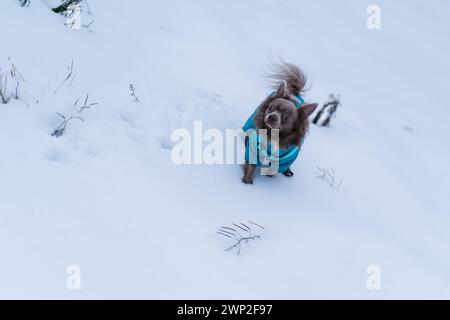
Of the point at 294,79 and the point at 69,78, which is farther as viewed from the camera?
the point at 294,79

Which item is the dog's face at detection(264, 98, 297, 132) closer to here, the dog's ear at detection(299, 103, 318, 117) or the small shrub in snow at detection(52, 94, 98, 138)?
the dog's ear at detection(299, 103, 318, 117)

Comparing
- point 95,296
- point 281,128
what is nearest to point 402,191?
point 281,128

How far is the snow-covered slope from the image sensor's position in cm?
155

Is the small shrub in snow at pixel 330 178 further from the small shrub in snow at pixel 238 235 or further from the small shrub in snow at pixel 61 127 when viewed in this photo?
the small shrub in snow at pixel 61 127

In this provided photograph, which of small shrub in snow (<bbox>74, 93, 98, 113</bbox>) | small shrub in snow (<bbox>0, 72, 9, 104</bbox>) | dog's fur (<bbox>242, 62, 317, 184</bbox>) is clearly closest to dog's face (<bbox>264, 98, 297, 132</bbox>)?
dog's fur (<bbox>242, 62, 317, 184</bbox>)

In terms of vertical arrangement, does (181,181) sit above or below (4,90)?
below

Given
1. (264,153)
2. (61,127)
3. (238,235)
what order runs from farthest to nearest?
1. (264,153)
2. (61,127)
3. (238,235)

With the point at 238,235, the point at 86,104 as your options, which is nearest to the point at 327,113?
the point at 238,235

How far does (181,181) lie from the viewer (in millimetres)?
2162

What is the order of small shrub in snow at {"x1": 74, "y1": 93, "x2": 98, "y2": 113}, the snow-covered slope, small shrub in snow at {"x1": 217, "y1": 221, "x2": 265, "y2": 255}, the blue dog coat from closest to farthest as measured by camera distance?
the snow-covered slope < small shrub in snow at {"x1": 217, "y1": 221, "x2": 265, "y2": 255} < small shrub in snow at {"x1": 74, "y1": 93, "x2": 98, "y2": 113} < the blue dog coat

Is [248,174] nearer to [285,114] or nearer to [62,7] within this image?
[285,114]

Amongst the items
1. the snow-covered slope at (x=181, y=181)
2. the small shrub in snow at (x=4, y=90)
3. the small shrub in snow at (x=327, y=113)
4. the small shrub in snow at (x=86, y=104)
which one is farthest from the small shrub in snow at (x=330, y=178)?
the small shrub in snow at (x=4, y=90)

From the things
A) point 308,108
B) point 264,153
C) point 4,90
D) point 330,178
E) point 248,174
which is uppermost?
point 308,108

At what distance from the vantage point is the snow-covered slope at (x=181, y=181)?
155cm
